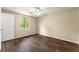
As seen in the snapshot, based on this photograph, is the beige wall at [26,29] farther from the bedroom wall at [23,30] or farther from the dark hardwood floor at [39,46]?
the dark hardwood floor at [39,46]

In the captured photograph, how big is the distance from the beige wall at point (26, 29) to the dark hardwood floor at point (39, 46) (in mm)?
165

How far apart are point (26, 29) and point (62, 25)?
36.7 inches

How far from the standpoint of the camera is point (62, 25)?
1.82 m

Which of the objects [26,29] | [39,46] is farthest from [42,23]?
[39,46]

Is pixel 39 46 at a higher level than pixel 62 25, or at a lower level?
lower

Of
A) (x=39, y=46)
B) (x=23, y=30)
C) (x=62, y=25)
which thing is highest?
(x=62, y=25)

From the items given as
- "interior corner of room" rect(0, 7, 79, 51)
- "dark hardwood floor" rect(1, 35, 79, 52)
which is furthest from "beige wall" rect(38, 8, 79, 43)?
"dark hardwood floor" rect(1, 35, 79, 52)

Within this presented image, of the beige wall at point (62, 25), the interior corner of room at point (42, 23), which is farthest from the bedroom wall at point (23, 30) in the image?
the beige wall at point (62, 25)

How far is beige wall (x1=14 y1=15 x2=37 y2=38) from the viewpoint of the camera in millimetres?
1811

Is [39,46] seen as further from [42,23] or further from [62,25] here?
[62,25]

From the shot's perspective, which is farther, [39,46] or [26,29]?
[26,29]

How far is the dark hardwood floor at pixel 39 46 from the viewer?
1.74 meters

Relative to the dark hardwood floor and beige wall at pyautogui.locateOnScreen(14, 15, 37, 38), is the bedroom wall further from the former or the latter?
the dark hardwood floor
